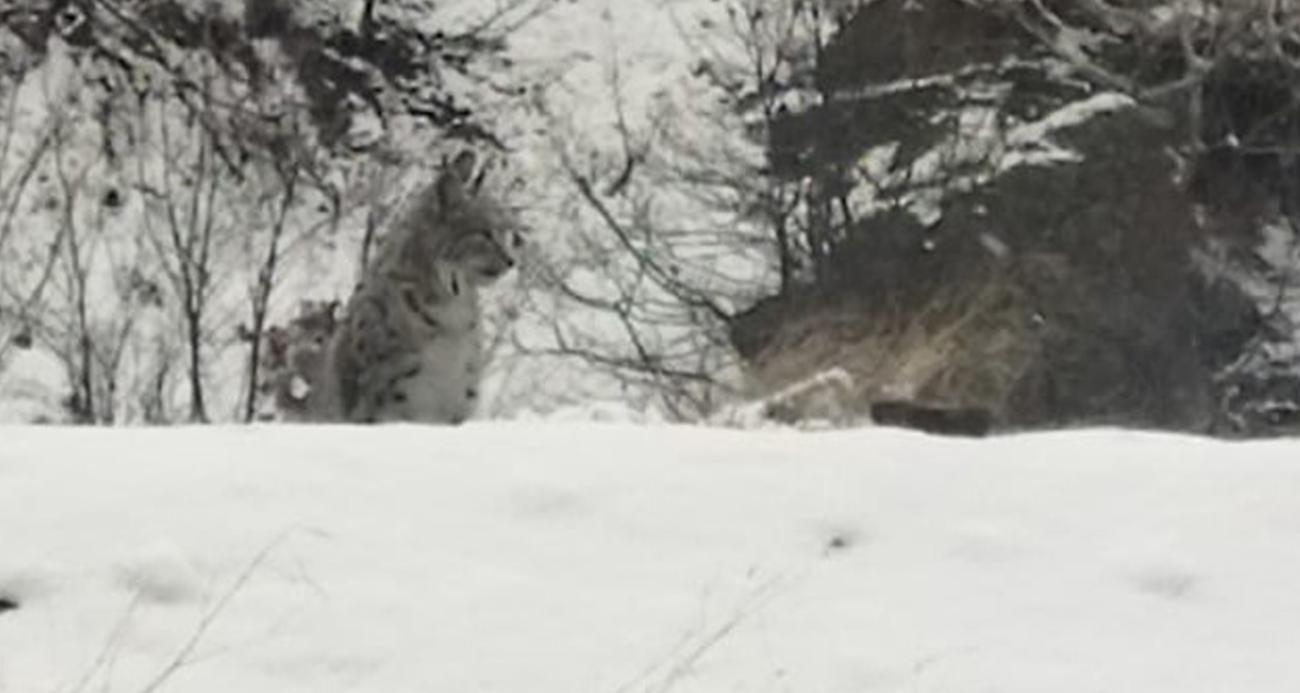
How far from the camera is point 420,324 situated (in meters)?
9.42

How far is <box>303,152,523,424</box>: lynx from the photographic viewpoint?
9250 millimetres

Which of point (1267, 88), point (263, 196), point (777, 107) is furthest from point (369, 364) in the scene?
point (1267, 88)

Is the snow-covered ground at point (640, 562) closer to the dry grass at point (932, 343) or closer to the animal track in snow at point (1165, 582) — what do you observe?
the animal track in snow at point (1165, 582)

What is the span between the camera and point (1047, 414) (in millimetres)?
10812

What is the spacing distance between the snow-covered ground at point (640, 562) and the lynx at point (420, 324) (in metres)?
3.84

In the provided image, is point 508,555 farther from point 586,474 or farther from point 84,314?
point 84,314

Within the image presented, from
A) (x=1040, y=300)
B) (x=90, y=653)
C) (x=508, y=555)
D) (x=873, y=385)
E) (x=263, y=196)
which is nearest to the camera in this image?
(x=90, y=653)

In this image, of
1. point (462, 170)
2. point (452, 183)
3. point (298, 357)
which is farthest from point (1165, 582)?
point (298, 357)

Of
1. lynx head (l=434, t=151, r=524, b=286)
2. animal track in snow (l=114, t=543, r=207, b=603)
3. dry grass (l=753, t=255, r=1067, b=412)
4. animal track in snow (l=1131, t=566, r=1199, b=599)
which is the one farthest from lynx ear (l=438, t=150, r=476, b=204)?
animal track in snow (l=1131, t=566, r=1199, b=599)

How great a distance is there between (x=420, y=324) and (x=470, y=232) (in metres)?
0.46

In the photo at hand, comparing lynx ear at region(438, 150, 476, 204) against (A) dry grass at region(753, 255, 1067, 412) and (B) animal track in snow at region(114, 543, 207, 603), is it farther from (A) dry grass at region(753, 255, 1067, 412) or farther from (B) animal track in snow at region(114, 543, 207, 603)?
(B) animal track in snow at region(114, 543, 207, 603)

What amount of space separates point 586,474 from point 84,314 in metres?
6.10

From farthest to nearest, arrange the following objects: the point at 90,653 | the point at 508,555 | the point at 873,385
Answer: the point at 873,385
the point at 508,555
the point at 90,653

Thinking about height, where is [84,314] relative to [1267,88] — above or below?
below
